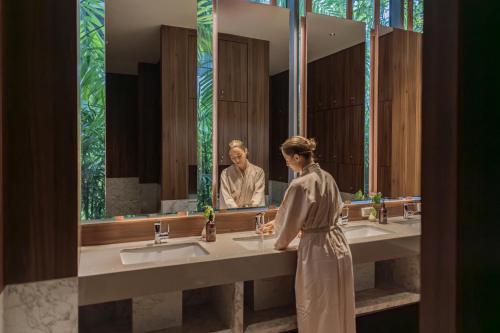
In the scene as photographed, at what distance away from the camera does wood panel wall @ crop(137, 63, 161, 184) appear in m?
2.27

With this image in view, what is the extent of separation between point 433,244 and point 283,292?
234 centimetres

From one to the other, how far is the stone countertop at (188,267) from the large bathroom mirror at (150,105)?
33cm

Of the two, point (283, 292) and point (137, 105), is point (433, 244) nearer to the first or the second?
point (137, 105)

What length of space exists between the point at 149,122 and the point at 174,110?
19cm

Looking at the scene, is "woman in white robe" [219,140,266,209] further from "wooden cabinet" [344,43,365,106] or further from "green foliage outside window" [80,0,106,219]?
"wooden cabinet" [344,43,365,106]

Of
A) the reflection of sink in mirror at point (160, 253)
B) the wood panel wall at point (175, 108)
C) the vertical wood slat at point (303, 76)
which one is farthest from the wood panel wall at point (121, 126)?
the vertical wood slat at point (303, 76)

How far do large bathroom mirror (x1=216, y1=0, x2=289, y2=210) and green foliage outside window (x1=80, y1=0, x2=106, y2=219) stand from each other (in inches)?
31.4

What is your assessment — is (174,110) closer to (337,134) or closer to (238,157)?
(238,157)

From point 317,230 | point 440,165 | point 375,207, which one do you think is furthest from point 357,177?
point 440,165

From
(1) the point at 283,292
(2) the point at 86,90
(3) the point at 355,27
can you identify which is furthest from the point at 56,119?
(3) the point at 355,27

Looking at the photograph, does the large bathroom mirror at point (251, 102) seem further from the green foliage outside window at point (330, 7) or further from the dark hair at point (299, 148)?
the dark hair at point (299, 148)

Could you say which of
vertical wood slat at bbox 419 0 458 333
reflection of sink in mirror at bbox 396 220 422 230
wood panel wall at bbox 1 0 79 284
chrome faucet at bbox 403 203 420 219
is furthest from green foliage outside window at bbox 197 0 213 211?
vertical wood slat at bbox 419 0 458 333

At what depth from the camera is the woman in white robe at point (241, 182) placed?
264 centimetres
